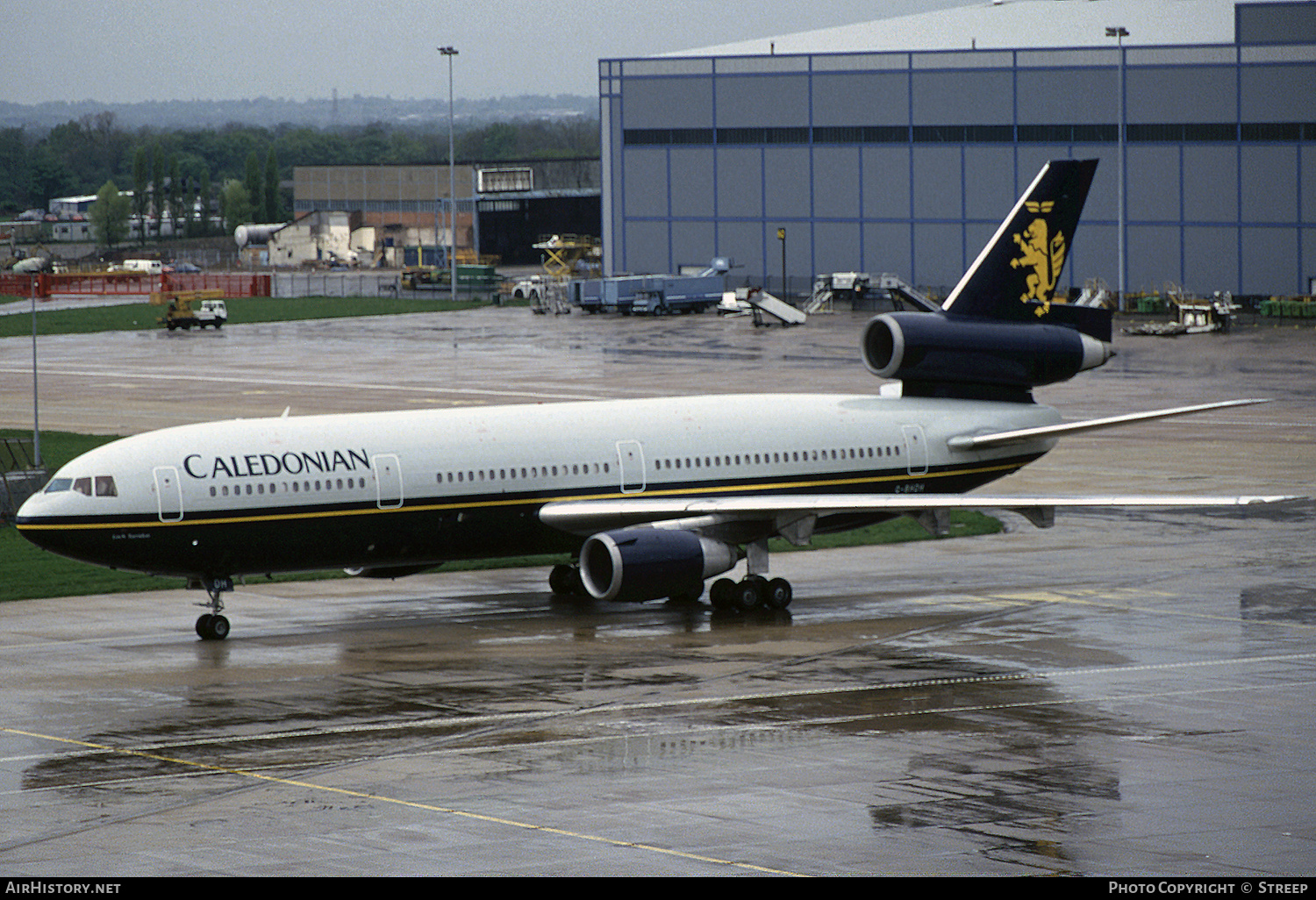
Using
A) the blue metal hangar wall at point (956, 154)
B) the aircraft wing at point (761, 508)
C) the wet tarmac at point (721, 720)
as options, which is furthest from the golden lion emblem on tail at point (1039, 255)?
the blue metal hangar wall at point (956, 154)

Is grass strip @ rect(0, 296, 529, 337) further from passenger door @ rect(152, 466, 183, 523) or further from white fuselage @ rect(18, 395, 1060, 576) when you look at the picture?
passenger door @ rect(152, 466, 183, 523)

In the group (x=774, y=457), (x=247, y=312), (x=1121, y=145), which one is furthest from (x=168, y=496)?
(x=247, y=312)

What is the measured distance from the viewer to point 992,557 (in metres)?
47.2

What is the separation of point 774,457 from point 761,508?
354 cm

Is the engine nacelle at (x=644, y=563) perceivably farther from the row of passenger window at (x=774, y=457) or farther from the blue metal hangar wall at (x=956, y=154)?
the blue metal hangar wall at (x=956, y=154)

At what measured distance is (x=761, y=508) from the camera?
38.2m

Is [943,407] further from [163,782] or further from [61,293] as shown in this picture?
[61,293]

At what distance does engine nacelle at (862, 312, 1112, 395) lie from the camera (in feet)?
142

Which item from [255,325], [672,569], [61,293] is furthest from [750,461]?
[61,293]

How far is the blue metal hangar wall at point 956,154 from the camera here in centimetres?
11944

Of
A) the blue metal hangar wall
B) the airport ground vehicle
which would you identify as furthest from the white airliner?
the airport ground vehicle

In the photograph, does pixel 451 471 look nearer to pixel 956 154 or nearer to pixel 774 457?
pixel 774 457

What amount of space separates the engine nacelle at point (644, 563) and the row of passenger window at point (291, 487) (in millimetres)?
4896
